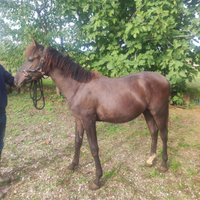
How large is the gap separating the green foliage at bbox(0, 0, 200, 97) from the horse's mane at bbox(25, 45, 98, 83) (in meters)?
1.32

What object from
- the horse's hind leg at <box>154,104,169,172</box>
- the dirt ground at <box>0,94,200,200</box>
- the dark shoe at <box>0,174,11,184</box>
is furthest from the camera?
the horse's hind leg at <box>154,104,169,172</box>

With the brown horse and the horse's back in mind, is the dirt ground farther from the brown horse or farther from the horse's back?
the horse's back

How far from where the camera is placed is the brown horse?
7.14ft

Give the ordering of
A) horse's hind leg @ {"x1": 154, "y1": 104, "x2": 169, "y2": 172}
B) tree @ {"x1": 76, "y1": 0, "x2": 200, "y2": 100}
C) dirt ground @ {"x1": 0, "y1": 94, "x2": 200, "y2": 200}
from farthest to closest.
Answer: tree @ {"x1": 76, "y1": 0, "x2": 200, "y2": 100}, horse's hind leg @ {"x1": 154, "y1": 104, "x2": 169, "y2": 172}, dirt ground @ {"x1": 0, "y1": 94, "x2": 200, "y2": 200}

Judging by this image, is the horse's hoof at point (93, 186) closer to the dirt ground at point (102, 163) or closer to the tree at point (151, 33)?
the dirt ground at point (102, 163)

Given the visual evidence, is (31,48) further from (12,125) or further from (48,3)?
(48,3)

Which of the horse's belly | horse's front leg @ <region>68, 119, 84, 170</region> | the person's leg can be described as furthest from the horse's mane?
the person's leg

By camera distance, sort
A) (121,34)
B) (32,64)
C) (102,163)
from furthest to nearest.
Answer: (121,34) < (102,163) < (32,64)

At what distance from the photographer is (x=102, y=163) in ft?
9.86

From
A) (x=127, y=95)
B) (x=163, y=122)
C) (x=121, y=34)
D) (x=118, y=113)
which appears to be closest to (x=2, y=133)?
(x=118, y=113)

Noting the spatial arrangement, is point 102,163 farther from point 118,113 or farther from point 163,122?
point 163,122

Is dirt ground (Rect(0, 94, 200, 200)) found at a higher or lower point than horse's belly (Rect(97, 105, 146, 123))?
lower

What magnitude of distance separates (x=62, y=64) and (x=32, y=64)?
0.44 meters

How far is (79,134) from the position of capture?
8.99 feet
